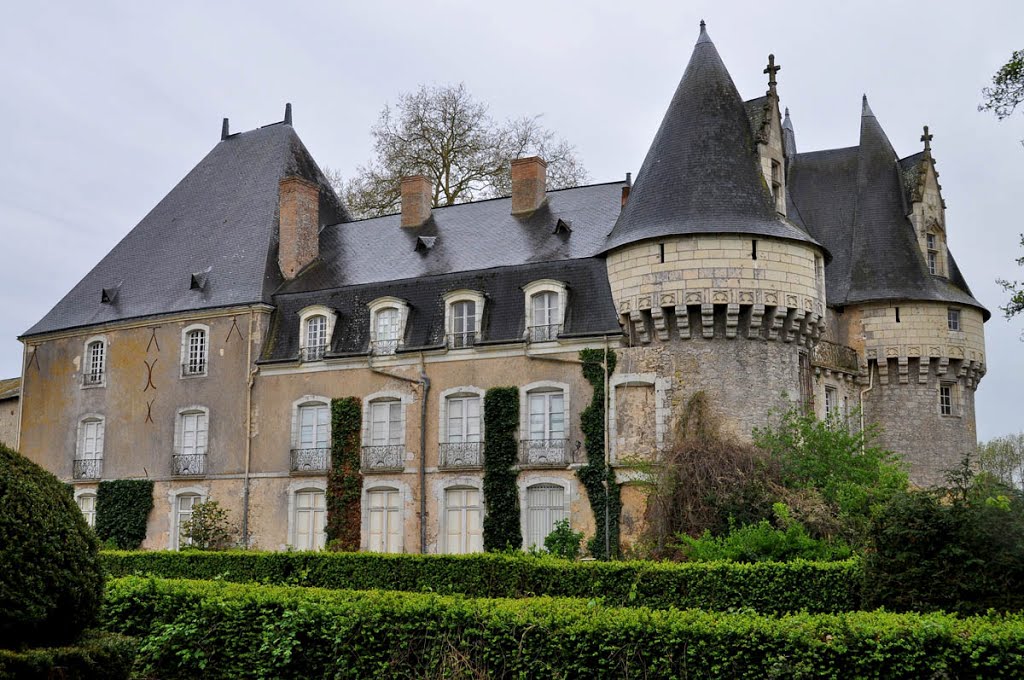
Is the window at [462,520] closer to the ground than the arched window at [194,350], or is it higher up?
closer to the ground

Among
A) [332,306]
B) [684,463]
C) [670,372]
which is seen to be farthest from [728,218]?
[332,306]

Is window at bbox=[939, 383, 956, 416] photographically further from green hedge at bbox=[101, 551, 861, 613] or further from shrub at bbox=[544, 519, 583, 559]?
green hedge at bbox=[101, 551, 861, 613]

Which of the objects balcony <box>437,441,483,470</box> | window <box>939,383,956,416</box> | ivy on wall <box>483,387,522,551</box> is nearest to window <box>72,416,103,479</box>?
balcony <box>437,441,483,470</box>

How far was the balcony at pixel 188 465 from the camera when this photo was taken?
88.0ft

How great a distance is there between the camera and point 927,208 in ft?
90.2

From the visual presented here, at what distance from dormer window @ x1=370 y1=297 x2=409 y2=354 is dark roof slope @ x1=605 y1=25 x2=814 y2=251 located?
17.2 ft

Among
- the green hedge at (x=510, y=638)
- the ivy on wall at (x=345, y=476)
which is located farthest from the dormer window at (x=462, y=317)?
the green hedge at (x=510, y=638)

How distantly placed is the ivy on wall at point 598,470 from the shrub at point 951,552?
1031 cm

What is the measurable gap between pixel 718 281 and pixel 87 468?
57.4 feet

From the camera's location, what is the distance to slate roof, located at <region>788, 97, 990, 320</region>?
26.8 metres

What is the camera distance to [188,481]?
27000 millimetres

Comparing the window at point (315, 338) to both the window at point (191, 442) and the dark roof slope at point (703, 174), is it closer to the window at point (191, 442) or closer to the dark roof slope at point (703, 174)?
the window at point (191, 442)

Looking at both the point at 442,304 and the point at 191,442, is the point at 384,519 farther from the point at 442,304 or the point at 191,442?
the point at 191,442

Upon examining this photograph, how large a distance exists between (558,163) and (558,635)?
97.0 feet
